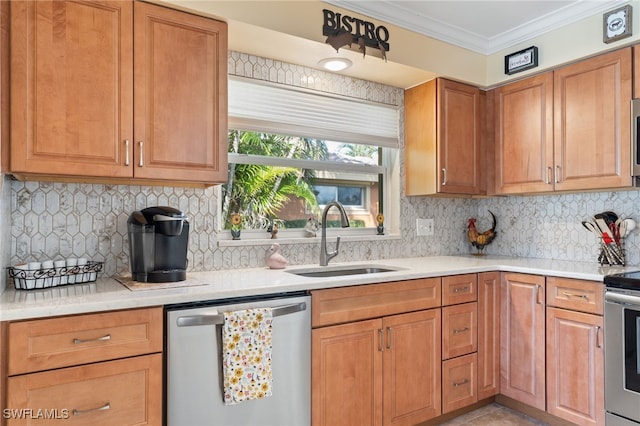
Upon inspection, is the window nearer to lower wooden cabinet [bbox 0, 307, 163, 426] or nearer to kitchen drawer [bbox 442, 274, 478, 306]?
kitchen drawer [bbox 442, 274, 478, 306]

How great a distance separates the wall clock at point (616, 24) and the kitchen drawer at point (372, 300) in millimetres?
1728

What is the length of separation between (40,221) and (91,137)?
52 cm

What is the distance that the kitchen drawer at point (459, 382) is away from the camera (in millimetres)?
2488

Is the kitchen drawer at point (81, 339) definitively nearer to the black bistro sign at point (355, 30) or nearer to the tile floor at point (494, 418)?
the black bistro sign at point (355, 30)

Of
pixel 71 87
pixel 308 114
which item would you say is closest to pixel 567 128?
pixel 308 114

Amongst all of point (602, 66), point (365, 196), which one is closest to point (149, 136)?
point (365, 196)

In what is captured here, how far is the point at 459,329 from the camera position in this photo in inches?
101

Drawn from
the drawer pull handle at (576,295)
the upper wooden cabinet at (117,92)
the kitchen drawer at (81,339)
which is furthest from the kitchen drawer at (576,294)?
the kitchen drawer at (81,339)

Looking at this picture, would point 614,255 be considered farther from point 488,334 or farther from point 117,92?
point 117,92

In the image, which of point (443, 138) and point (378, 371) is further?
point (443, 138)

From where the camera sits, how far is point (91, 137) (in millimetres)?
1790

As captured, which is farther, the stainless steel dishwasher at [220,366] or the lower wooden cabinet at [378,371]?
the lower wooden cabinet at [378,371]

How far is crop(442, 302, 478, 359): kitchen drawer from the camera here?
2.49 metres

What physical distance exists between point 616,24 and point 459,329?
6.52 feet
